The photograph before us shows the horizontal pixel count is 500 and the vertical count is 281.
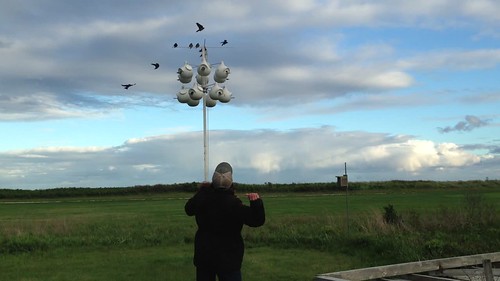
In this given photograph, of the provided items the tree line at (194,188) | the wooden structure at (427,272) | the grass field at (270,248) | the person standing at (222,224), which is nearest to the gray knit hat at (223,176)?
the person standing at (222,224)

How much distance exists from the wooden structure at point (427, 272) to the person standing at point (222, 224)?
1626mm

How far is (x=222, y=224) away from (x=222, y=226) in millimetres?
19

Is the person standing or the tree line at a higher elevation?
the tree line

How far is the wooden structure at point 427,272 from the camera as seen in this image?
724cm

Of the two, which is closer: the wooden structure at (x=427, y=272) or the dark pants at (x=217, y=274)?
the dark pants at (x=217, y=274)

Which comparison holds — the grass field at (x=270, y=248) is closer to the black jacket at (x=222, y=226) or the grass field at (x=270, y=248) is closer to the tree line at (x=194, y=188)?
the black jacket at (x=222, y=226)

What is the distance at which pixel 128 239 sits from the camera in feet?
51.0

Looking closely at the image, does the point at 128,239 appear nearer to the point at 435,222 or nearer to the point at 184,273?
the point at 184,273

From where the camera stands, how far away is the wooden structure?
7.24 metres

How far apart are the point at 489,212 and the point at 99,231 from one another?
11.6 meters

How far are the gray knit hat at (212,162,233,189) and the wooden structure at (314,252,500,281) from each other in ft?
6.26

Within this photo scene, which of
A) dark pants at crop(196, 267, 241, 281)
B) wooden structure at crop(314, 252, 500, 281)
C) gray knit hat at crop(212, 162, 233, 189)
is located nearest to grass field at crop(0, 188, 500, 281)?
wooden structure at crop(314, 252, 500, 281)

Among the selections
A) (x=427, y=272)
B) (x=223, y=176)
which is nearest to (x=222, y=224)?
(x=223, y=176)

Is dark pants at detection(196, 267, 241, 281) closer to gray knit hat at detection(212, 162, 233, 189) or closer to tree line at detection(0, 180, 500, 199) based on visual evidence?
gray knit hat at detection(212, 162, 233, 189)
